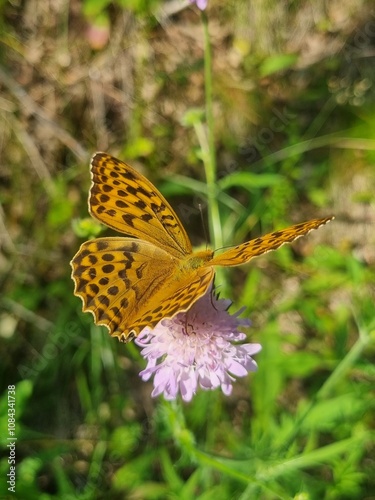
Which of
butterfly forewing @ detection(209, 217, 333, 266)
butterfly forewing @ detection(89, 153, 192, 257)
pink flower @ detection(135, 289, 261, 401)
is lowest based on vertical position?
pink flower @ detection(135, 289, 261, 401)

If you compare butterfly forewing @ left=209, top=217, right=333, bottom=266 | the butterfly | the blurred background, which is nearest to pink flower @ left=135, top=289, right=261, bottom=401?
the butterfly

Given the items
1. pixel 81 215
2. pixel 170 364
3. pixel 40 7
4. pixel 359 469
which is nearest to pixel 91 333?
pixel 81 215

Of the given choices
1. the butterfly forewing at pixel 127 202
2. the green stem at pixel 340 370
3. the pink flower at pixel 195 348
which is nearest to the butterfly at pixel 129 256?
the butterfly forewing at pixel 127 202

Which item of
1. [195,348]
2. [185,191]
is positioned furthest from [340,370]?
[185,191]

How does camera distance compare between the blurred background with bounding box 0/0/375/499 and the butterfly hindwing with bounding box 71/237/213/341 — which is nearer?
the butterfly hindwing with bounding box 71/237/213/341

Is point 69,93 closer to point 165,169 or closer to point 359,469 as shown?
point 165,169

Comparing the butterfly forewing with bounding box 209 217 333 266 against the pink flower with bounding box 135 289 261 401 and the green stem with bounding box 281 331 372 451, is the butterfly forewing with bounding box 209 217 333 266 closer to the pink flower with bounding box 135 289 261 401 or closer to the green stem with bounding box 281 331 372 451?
the pink flower with bounding box 135 289 261 401

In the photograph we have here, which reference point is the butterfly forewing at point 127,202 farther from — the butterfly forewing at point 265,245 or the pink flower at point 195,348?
the butterfly forewing at point 265,245
